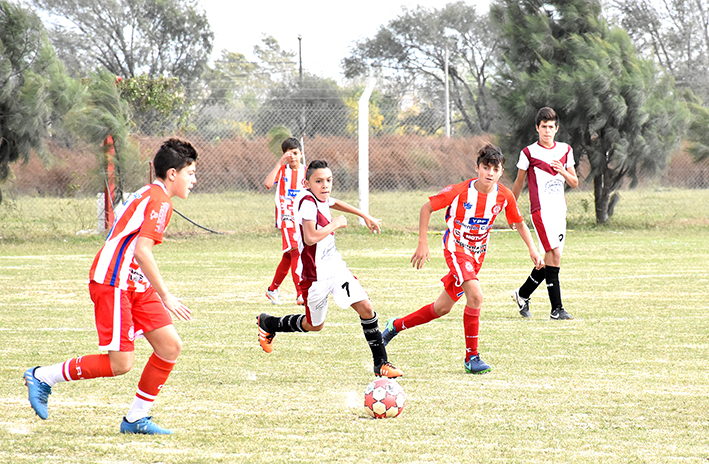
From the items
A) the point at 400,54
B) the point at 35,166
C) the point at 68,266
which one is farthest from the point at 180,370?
the point at 400,54

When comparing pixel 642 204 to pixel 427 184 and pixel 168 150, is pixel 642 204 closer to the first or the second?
pixel 427 184

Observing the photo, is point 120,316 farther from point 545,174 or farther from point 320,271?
point 545,174

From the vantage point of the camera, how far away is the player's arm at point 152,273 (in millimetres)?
3771

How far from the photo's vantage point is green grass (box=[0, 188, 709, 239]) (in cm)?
1577

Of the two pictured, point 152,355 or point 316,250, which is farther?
point 316,250

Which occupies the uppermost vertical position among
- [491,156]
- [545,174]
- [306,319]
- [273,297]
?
[491,156]

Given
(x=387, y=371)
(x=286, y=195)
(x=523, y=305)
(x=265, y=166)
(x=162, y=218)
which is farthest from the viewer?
(x=265, y=166)

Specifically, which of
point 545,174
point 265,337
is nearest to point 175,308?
point 265,337

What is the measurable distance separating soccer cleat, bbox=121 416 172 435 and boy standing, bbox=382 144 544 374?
7.55 feet

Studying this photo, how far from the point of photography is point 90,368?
3963 millimetres

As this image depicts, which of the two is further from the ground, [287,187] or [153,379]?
[287,187]

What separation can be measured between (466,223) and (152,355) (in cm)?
258

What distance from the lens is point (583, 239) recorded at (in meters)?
15.0

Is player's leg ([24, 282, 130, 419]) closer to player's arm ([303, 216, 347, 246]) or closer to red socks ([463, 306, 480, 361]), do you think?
player's arm ([303, 216, 347, 246])
